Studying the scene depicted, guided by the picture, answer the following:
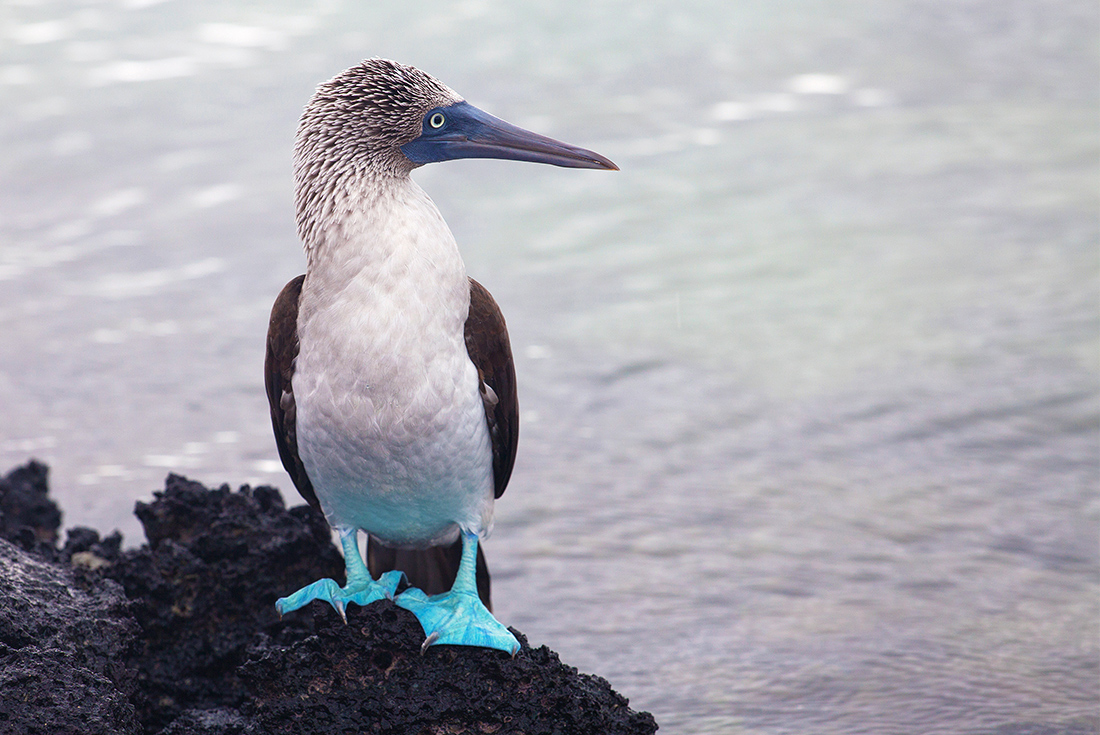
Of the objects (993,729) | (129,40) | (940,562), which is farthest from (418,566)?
(129,40)

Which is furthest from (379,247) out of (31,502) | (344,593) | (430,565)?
(31,502)

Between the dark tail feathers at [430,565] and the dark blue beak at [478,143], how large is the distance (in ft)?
3.87

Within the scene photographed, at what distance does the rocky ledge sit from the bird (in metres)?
0.12

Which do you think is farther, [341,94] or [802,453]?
[802,453]

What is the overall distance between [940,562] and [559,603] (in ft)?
5.13

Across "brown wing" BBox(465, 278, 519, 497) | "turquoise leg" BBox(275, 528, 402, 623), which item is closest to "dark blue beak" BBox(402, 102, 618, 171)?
"brown wing" BBox(465, 278, 519, 497)

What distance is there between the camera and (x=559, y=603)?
5000 millimetres

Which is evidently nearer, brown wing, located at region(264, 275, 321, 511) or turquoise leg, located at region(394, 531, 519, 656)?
turquoise leg, located at region(394, 531, 519, 656)

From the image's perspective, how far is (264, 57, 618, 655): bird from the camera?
3332mm

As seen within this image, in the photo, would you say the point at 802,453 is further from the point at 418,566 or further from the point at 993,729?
the point at 418,566

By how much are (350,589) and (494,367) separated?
74cm

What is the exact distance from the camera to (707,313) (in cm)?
723

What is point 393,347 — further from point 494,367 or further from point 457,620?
point 457,620

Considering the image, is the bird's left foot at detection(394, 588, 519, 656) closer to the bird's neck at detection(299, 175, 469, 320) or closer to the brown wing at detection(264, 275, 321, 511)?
the brown wing at detection(264, 275, 321, 511)
